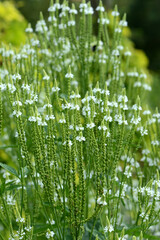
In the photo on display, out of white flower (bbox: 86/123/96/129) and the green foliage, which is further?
the green foliage

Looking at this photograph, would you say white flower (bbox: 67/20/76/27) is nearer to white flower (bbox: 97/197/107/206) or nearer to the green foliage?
white flower (bbox: 97/197/107/206)

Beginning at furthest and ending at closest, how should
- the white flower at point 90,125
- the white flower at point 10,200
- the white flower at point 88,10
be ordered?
the white flower at point 88,10, the white flower at point 10,200, the white flower at point 90,125

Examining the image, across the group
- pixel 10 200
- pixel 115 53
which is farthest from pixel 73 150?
pixel 115 53

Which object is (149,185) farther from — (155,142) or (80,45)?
(80,45)

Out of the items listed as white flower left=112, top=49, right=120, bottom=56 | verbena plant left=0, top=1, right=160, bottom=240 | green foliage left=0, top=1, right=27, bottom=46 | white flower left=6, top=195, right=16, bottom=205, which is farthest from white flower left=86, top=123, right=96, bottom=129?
green foliage left=0, top=1, right=27, bottom=46

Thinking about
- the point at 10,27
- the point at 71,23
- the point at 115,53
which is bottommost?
the point at 115,53

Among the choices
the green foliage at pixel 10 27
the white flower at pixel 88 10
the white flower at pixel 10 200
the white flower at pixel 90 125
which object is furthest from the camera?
the green foliage at pixel 10 27

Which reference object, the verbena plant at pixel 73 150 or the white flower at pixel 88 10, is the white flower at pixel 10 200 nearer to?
the verbena plant at pixel 73 150

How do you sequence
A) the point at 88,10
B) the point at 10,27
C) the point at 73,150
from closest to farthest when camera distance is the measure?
the point at 73,150 < the point at 88,10 < the point at 10,27

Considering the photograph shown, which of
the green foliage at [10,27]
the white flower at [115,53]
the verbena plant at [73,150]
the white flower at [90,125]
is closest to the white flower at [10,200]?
the verbena plant at [73,150]

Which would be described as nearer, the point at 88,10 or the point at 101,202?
the point at 101,202

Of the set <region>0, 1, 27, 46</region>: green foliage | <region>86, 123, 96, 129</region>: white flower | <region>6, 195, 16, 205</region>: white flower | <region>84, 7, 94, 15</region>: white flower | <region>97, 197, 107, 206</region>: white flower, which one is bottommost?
<region>97, 197, 107, 206</region>: white flower

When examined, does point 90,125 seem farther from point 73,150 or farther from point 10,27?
point 10,27

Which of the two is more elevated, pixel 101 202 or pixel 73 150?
pixel 73 150
